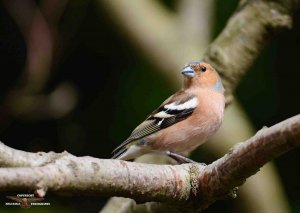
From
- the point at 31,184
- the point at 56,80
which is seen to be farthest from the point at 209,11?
the point at 31,184

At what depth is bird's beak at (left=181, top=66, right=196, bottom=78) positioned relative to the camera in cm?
396

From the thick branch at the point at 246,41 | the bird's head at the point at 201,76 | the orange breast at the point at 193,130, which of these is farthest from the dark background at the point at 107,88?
the thick branch at the point at 246,41

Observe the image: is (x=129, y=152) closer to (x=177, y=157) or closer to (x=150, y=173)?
(x=177, y=157)

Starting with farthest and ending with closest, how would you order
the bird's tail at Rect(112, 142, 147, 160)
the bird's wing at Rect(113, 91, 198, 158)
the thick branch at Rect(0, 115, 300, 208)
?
the bird's wing at Rect(113, 91, 198, 158), the bird's tail at Rect(112, 142, 147, 160), the thick branch at Rect(0, 115, 300, 208)

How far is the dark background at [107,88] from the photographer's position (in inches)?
170

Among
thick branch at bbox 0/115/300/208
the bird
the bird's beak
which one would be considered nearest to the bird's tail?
the bird

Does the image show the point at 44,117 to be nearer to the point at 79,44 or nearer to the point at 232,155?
the point at 79,44

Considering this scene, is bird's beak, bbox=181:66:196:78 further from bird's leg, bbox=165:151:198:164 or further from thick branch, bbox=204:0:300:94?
bird's leg, bbox=165:151:198:164

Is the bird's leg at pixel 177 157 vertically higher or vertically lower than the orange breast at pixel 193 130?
lower

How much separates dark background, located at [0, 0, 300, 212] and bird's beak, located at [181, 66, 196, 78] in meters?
0.17

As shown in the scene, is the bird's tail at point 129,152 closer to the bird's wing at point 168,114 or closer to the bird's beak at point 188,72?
the bird's wing at point 168,114

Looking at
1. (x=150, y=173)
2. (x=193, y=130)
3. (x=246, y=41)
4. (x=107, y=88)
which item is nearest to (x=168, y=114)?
(x=193, y=130)

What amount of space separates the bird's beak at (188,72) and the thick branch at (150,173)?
1.53 metres

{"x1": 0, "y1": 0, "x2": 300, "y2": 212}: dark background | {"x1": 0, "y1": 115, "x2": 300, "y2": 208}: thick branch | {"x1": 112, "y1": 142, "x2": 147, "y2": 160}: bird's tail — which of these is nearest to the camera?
{"x1": 0, "y1": 115, "x2": 300, "y2": 208}: thick branch
